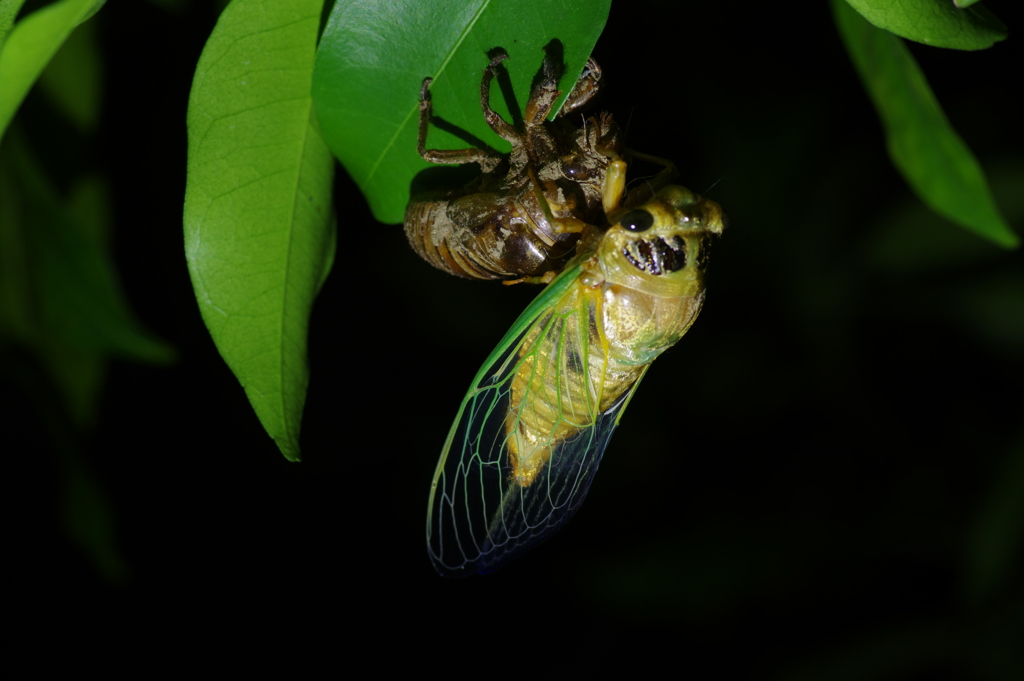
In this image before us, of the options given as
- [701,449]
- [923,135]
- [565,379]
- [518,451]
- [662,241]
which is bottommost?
[701,449]

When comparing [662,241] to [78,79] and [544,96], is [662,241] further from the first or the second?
[78,79]

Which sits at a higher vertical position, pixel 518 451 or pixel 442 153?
pixel 442 153

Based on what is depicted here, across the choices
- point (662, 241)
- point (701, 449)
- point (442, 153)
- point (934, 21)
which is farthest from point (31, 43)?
point (701, 449)

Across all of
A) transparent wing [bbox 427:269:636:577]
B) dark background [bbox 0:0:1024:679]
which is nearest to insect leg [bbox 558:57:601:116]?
transparent wing [bbox 427:269:636:577]

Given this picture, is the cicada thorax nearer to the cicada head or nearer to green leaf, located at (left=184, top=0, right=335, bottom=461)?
the cicada head

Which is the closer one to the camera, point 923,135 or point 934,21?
point 934,21

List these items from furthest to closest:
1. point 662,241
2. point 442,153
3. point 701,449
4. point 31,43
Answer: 1. point 701,449
2. point 662,241
3. point 442,153
4. point 31,43

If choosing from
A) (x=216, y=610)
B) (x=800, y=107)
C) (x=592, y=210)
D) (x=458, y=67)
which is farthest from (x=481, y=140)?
(x=216, y=610)
